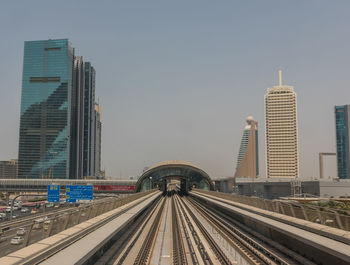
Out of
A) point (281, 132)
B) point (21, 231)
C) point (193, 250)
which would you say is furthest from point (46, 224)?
point (281, 132)

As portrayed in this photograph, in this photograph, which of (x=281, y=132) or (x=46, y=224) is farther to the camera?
(x=281, y=132)

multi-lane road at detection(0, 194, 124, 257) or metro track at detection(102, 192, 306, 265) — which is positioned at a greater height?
multi-lane road at detection(0, 194, 124, 257)

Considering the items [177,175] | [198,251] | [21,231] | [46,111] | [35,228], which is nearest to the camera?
[21,231]

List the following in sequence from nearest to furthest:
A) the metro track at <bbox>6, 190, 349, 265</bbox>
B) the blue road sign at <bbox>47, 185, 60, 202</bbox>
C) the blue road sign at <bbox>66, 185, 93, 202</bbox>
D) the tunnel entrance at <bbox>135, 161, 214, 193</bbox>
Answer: the metro track at <bbox>6, 190, 349, 265</bbox> < the blue road sign at <bbox>47, 185, 60, 202</bbox> < the blue road sign at <bbox>66, 185, 93, 202</bbox> < the tunnel entrance at <bbox>135, 161, 214, 193</bbox>

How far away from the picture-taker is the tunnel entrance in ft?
291

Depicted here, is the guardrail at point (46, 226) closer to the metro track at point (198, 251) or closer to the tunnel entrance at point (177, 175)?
the metro track at point (198, 251)

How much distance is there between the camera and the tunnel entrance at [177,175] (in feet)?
291

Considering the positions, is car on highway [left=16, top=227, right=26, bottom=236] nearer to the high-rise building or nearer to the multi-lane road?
the multi-lane road

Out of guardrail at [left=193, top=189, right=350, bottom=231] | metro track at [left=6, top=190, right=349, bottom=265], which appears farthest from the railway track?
guardrail at [left=193, top=189, right=350, bottom=231]

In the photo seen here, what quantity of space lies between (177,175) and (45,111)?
121210 mm

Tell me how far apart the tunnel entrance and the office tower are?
217 feet

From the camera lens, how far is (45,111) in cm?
19225

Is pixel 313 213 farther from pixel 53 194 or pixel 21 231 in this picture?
pixel 53 194

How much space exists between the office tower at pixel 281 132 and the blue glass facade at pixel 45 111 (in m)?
119
